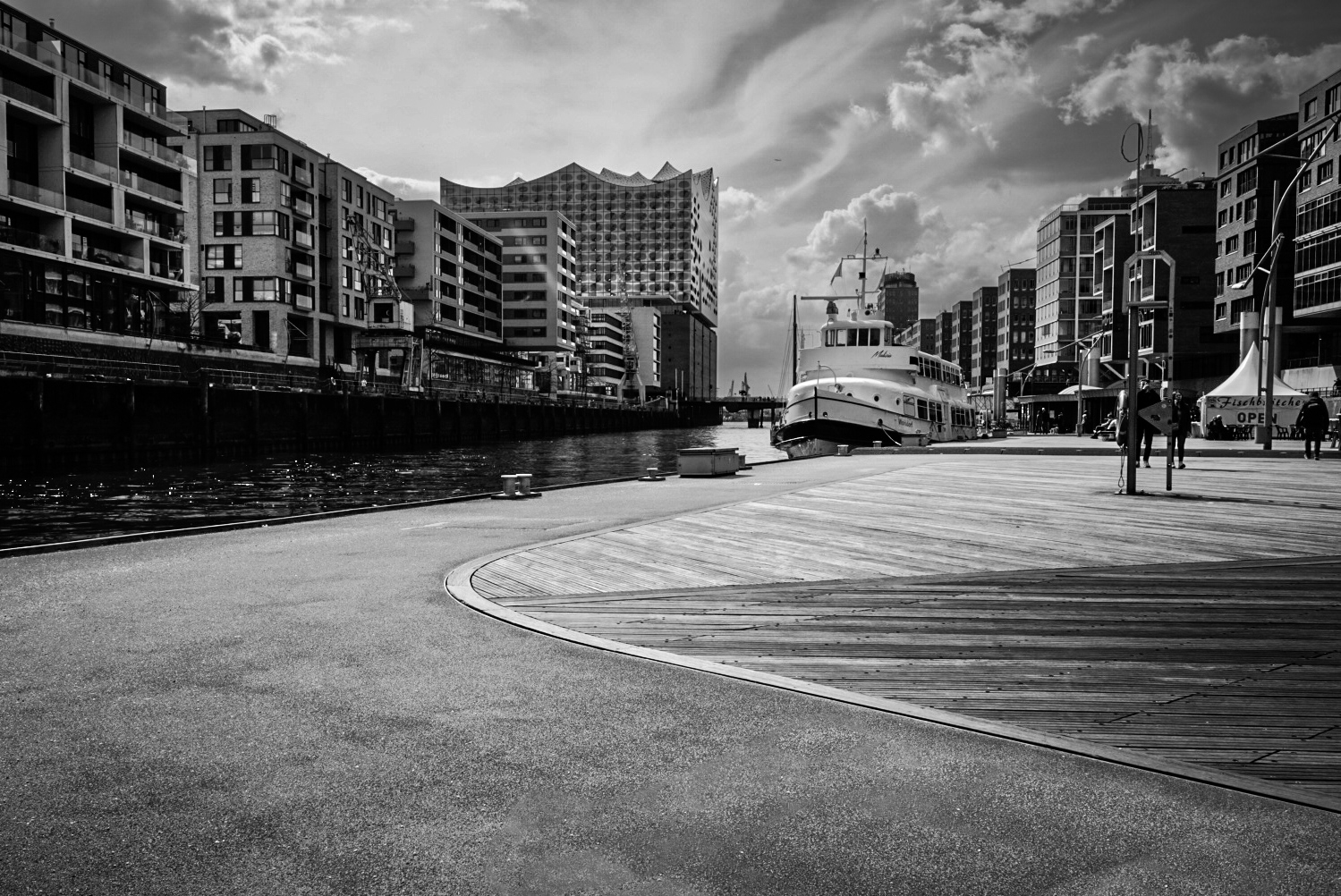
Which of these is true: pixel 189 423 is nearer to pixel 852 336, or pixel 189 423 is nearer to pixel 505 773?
pixel 852 336

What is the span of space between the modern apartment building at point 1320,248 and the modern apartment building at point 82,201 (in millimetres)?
79527

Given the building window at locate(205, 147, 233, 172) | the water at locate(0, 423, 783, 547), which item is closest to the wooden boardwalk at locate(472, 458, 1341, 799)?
the water at locate(0, 423, 783, 547)

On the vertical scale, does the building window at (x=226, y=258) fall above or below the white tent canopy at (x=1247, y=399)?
above

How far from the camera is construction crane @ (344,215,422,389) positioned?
94375 millimetres

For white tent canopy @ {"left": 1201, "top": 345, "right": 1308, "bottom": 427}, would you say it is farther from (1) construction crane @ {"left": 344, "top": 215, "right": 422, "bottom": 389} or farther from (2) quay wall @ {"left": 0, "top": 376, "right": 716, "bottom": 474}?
(1) construction crane @ {"left": 344, "top": 215, "right": 422, "bottom": 389}

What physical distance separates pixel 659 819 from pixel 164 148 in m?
80.8

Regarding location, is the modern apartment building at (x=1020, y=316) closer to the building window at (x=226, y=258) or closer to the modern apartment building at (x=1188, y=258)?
the modern apartment building at (x=1188, y=258)

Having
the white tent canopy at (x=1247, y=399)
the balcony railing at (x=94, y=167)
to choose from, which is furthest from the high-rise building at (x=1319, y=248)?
the balcony railing at (x=94, y=167)

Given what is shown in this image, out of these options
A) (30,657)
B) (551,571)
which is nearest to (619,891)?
(30,657)

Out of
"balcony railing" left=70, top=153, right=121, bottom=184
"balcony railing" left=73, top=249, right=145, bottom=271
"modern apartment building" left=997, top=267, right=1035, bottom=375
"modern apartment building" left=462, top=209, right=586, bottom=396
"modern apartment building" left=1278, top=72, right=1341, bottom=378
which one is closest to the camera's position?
"balcony railing" left=73, top=249, right=145, bottom=271

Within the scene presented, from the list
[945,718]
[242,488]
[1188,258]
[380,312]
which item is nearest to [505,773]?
[945,718]

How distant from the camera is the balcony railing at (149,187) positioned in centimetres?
6481

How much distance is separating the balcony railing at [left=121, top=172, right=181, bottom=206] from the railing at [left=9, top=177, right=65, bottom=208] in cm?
713

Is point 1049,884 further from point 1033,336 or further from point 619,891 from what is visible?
point 1033,336
